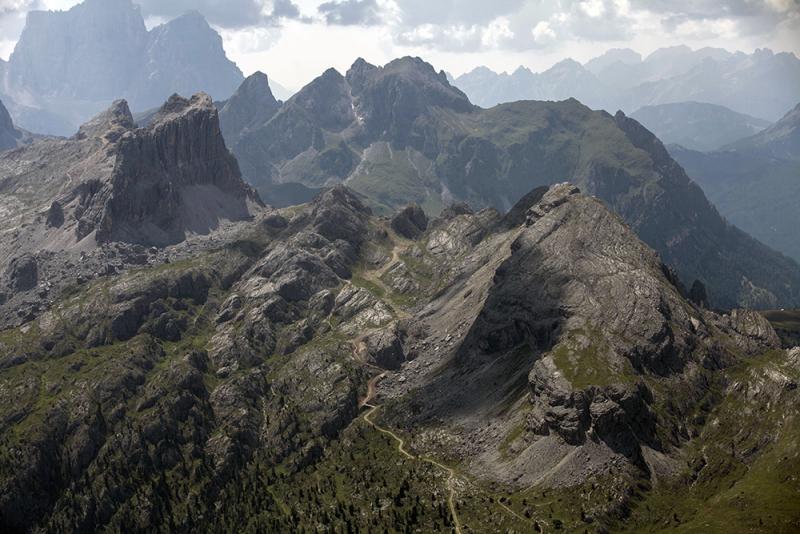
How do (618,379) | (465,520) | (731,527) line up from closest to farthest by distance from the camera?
(731,527)
(465,520)
(618,379)

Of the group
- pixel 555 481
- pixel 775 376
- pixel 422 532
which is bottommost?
pixel 422 532

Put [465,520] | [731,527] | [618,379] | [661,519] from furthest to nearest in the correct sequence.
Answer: [618,379] → [465,520] → [661,519] → [731,527]

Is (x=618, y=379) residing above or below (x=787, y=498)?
above

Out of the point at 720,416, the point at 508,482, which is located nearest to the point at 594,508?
the point at 508,482

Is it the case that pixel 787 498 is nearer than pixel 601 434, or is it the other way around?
pixel 787 498

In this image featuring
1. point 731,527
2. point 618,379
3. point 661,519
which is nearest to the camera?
point 731,527

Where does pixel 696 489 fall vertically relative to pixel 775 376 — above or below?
below

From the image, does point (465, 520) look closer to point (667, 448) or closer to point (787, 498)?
point (667, 448)

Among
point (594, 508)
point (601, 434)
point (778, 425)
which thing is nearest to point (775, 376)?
point (778, 425)

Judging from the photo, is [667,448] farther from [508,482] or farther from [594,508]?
[508,482]
